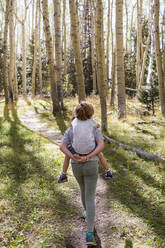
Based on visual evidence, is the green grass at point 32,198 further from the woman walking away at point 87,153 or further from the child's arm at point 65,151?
the child's arm at point 65,151

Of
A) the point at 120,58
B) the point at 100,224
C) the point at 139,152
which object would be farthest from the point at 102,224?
the point at 120,58

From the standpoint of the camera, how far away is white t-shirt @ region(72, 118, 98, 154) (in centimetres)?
296

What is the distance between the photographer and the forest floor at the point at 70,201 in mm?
3332

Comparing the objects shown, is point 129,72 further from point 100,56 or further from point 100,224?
point 100,224

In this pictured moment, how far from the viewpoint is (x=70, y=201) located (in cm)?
432

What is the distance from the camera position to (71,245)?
3174mm

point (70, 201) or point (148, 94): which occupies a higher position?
point (148, 94)

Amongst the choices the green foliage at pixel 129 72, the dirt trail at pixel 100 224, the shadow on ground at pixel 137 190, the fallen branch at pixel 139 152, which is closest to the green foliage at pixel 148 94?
the fallen branch at pixel 139 152

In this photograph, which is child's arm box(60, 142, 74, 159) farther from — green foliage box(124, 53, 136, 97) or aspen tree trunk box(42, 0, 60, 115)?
green foliage box(124, 53, 136, 97)

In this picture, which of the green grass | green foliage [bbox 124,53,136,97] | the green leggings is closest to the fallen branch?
the green grass

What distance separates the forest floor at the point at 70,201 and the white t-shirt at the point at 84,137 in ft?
4.28

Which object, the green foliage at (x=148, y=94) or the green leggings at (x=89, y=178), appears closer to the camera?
the green leggings at (x=89, y=178)

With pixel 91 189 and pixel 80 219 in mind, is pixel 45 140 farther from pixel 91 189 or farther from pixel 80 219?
pixel 91 189

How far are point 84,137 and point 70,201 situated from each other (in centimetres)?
184
